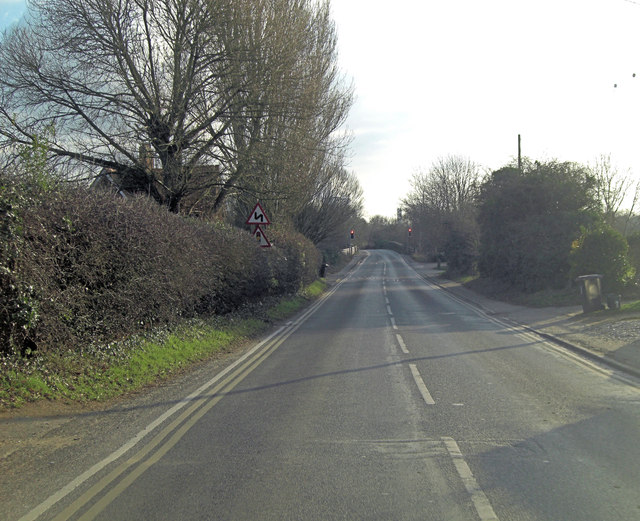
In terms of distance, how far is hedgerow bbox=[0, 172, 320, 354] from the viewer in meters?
7.00

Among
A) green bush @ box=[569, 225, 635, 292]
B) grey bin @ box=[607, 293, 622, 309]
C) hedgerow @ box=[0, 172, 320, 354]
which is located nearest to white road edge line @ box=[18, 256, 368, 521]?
hedgerow @ box=[0, 172, 320, 354]

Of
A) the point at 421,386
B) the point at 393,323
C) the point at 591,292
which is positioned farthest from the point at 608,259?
the point at 421,386

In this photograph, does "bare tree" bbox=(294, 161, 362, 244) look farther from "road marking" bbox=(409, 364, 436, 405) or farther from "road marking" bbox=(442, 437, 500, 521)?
"road marking" bbox=(442, 437, 500, 521)

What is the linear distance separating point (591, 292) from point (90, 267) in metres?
14.3

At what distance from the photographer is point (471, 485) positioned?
4.63 m

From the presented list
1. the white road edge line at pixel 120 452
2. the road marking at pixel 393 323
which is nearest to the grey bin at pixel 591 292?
the road marking at pixel 393 323

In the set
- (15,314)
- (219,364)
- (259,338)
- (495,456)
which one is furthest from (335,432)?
(259,338)

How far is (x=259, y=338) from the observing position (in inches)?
589

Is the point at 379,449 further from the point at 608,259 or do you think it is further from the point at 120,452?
the point at 608,259

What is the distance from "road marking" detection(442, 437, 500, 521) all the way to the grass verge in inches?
201

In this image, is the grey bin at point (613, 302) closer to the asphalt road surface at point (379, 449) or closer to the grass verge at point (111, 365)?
the asphalt road surface at point (379, 449)

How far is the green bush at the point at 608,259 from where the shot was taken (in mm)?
18391

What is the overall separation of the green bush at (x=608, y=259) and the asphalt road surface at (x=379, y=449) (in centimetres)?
930

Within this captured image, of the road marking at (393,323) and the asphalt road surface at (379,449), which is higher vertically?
the asphalt road surface at (379,449)
